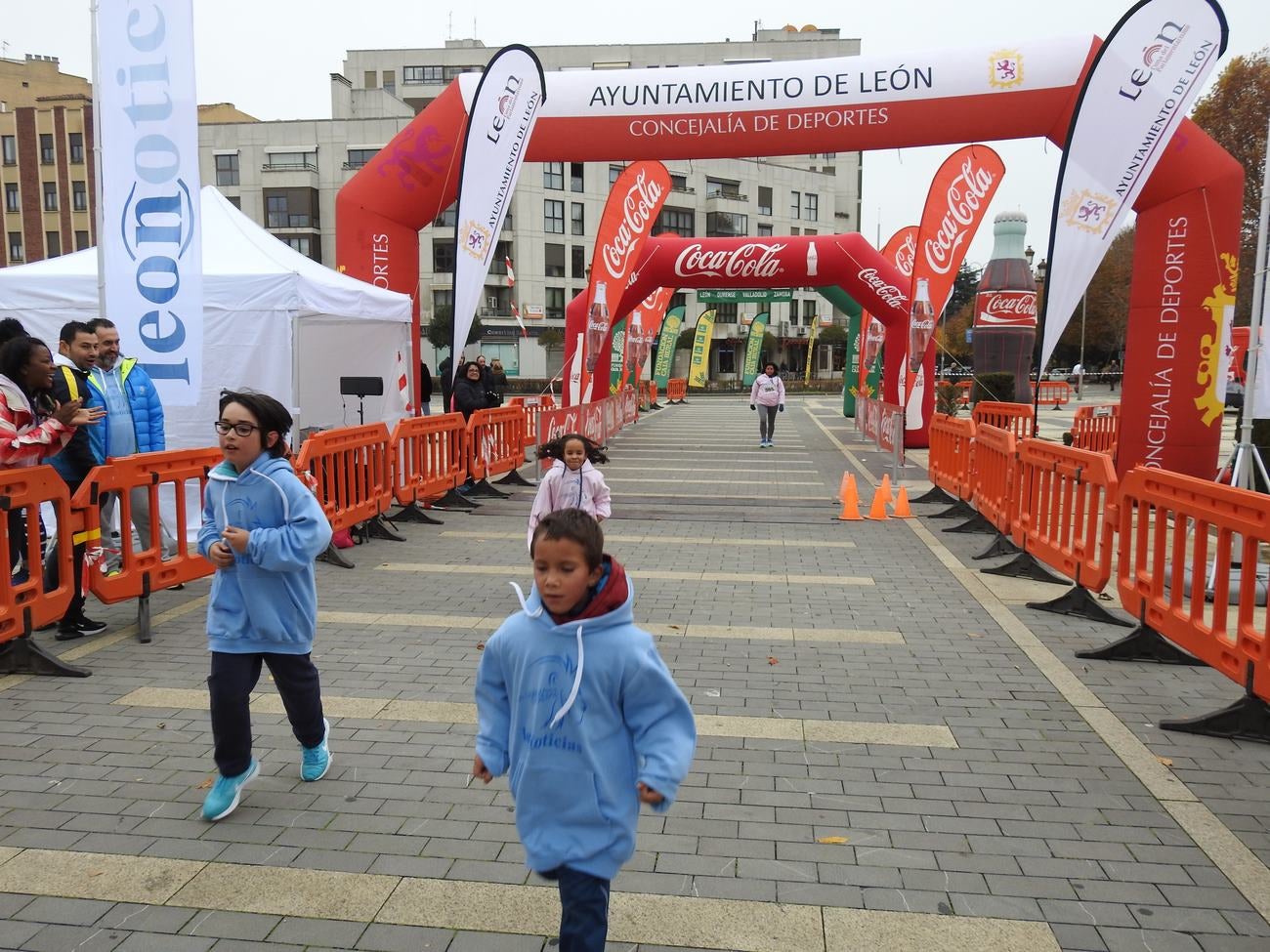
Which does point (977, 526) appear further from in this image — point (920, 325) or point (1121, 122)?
point (920, 325)

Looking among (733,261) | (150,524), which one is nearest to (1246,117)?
(733,261)

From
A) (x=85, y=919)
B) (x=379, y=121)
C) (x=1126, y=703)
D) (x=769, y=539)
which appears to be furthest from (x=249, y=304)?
(x=379, y=121)

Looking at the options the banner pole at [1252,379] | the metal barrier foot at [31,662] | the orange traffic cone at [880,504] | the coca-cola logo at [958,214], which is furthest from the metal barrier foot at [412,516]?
the coca-cola logo at [958,214]

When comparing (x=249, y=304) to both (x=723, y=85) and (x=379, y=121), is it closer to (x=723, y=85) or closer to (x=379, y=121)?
(x=723, y=85)

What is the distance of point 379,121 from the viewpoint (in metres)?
53.3

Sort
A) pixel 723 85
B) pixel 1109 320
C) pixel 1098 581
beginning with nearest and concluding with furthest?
pixel 1098 581 < pixel 723 85 < pixel 1109 320

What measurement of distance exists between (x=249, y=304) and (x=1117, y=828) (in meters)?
8.56

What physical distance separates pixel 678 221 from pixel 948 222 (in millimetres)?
47201

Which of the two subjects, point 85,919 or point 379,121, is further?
point 379,121

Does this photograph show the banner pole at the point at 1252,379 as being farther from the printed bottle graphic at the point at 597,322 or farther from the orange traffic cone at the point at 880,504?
the printed bottle graphic at the point at 597,322

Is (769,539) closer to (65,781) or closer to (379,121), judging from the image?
(65,781)

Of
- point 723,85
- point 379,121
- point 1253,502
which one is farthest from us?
point 379,121

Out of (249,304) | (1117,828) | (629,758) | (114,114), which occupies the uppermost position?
(114,114)

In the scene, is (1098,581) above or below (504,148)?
below
